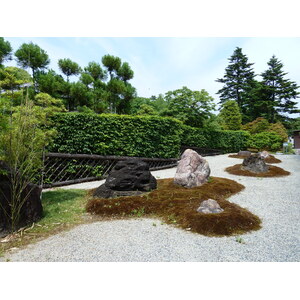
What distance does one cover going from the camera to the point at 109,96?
14773mm

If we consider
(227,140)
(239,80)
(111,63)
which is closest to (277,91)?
(239,80)

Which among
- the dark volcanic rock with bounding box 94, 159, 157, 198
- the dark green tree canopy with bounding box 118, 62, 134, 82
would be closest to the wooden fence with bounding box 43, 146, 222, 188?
the dark volcanic rock with bounding box 94, 159, 157, 198

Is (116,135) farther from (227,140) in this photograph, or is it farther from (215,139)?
(227,140)

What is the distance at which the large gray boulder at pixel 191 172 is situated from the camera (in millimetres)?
5755

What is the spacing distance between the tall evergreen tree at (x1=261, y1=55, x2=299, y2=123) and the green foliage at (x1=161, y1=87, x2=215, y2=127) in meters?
15.9

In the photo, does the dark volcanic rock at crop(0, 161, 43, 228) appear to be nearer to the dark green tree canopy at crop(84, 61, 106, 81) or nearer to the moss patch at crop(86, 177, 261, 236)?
the moss patch at crop(86, 177, 261, 236)

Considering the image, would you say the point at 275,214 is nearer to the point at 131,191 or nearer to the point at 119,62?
the point at 131,191

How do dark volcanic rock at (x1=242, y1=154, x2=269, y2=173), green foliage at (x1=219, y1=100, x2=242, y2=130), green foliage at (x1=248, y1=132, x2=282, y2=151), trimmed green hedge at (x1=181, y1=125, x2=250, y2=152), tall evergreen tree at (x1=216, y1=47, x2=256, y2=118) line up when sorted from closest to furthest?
1. dark volcanic rock at (x1=242, y1=154, x2=269, y2=173)
2. trimmed green hedge at (x1=181, y1=125, x2=250, y2=152)
3. green foliage at (x1=248, y1=132, x2=282, y2=151)
4. green foliage at (x1=219, y1=100, x2=242, y2=130)
5. tall evergreen tree at (x1=216, y1=47, x2=256, y2=118)

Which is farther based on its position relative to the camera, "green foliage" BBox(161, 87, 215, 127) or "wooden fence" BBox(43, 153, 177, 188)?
"green foliage" BBox(161, 87, 215, 127)

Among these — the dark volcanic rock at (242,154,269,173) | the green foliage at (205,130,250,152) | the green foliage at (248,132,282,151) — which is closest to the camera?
the dark volcanic rock at (242,154,269,173)

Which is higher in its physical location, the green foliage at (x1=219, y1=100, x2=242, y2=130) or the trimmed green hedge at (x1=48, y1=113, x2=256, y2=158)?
the green foliage at (x1=219, y1=100, x2=242, y2=130)

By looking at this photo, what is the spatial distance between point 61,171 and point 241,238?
539 cm

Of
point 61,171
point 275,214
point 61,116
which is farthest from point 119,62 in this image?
point 275,214

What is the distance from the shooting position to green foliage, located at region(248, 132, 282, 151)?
741 inches
